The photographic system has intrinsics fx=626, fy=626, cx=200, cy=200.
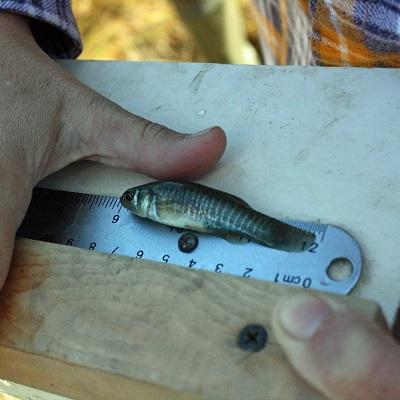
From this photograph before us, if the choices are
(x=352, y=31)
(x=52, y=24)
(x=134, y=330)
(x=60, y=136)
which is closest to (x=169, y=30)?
(x=52, y=24)

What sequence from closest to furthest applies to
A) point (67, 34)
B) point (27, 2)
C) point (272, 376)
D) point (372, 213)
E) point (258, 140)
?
1. point (272, 376)
2. point (372, 213)
3. point (258, 140)
4. point (27, 2)
5. point (67, 34)

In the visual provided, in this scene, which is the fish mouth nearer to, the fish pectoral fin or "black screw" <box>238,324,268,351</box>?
the fish pectoral fin

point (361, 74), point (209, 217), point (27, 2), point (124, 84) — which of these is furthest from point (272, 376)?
point (27, 2)

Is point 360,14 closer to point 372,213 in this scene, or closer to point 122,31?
point 372,213

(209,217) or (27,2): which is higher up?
(27,2)

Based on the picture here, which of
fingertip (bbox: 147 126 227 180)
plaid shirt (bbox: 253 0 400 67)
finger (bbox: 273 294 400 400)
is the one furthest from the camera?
plaid shirt (bbox: 253 0 400 67)

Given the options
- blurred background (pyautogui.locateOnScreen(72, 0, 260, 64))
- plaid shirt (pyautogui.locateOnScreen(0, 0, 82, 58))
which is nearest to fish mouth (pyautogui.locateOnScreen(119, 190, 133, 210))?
plaid shirt (pyautogui.locateOnScreen(0, 0, 82, 58))
